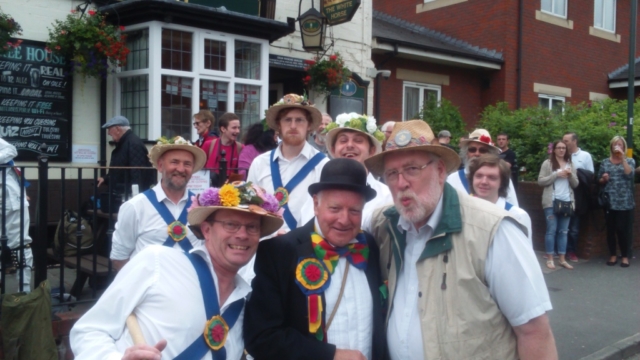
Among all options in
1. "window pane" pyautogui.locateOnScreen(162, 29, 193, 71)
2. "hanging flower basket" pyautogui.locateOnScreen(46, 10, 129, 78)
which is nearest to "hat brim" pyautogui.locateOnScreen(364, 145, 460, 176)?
"hanging flower basket" pyautogui.locateOnScreen(46, 10, 129, 78)

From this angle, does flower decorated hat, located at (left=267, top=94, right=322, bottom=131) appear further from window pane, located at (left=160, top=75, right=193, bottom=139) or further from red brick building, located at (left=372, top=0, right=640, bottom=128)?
red brick building, located at (left=372, top=0, right=640, bottom=128)

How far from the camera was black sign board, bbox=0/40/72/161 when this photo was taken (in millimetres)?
8102

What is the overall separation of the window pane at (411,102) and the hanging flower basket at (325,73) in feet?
12.2

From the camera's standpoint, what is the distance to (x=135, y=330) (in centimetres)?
230

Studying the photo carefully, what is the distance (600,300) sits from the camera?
7.53 metres

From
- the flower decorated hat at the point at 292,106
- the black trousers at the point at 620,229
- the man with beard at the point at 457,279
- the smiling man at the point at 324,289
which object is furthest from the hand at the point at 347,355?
the black trousers at the point at 620,229

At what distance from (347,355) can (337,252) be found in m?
0.44

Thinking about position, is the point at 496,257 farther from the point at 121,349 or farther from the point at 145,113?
the point at 145,113

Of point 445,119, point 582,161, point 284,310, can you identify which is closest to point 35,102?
point 284,310

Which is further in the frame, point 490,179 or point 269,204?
point 490,179

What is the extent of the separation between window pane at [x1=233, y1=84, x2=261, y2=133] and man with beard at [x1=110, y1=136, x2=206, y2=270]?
553cm

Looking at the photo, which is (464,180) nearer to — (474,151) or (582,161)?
(474,151)

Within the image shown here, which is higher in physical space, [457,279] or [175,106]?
[175,106]

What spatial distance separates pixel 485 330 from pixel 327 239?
2.49ft
